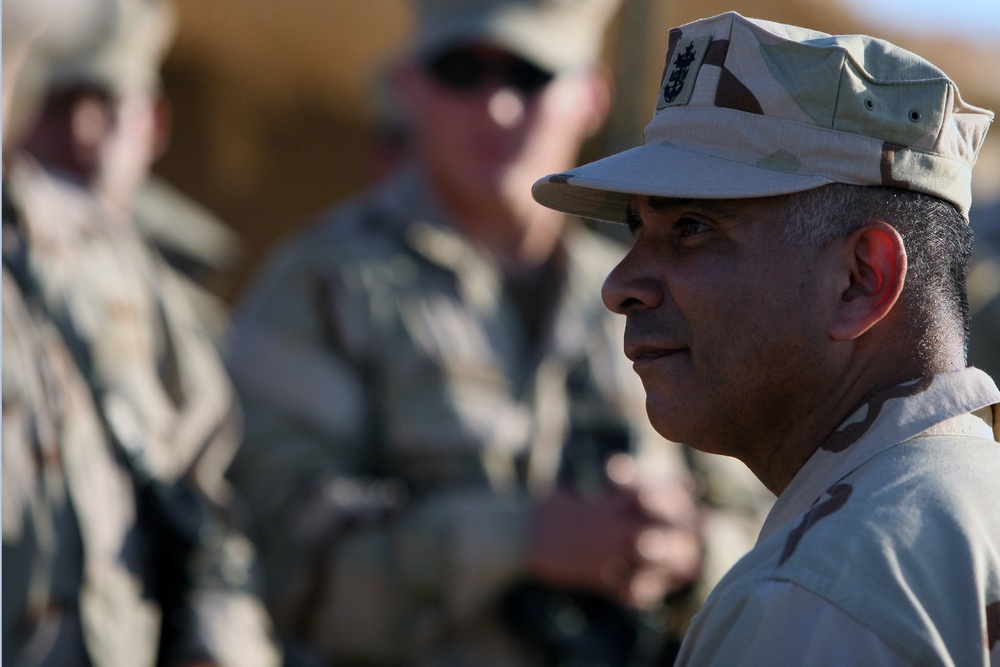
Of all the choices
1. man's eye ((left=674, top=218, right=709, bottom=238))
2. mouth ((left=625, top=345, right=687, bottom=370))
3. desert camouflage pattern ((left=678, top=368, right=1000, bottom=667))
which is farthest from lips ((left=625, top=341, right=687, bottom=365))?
desert camouflage pattern ((left=678, top=368, right=1000, bottom=667))

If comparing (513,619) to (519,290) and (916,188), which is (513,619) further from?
(916,188)

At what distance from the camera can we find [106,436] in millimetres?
3166

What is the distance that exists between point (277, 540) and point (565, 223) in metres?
1.49

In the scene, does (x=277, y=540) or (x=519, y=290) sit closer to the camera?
(x=277, y=540)

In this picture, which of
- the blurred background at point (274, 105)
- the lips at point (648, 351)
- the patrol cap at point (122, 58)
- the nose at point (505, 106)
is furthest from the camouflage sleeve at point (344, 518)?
the blurred background at point (274, 105)

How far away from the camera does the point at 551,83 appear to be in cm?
419

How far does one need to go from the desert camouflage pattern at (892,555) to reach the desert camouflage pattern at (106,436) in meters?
1.76

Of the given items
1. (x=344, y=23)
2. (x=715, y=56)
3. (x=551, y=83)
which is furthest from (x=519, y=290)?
(x=344, y=23)

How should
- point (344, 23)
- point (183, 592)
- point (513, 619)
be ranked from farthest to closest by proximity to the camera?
point (344, 23) < point (513, 619) < point (183, 592)

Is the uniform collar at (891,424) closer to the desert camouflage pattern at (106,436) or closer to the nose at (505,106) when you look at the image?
the desert camouflage pattern at (106,436)

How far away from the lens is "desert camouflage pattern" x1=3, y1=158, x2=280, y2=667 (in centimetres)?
293

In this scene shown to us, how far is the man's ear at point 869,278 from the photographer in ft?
5.56

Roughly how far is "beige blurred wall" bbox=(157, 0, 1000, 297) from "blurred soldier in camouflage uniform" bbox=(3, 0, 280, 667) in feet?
16.0

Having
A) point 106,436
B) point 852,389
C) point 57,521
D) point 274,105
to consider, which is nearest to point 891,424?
point 852,389
